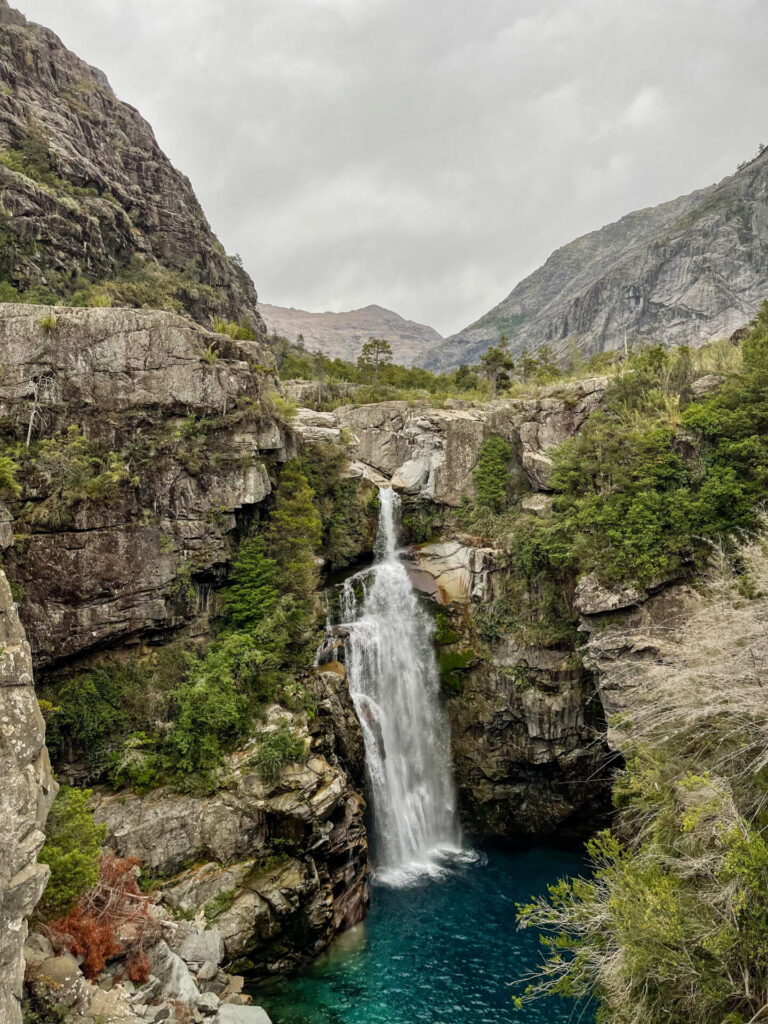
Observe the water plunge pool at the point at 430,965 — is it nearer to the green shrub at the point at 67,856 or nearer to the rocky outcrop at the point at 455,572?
the green shrub at the point at 67,856

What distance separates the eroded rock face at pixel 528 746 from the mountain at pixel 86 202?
970 inches

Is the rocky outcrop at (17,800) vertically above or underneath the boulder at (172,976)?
above

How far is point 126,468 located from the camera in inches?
790

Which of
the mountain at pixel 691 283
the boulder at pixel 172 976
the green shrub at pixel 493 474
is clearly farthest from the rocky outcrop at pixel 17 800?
the mountain at pixel 691 283

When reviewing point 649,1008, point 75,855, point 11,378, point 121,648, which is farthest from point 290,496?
point 649,1008

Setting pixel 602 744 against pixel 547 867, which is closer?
pixel 547 867

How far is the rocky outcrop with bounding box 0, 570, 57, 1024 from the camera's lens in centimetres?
785

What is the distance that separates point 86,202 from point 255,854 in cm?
5054

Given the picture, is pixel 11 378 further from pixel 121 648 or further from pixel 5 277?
pixel 5 277

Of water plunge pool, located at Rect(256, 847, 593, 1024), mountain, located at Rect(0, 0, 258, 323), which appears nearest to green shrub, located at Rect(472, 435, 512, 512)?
water plunge pool, located at Rect(256, 847, 593, 1024)

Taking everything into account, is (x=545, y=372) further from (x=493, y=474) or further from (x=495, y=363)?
(x=493, y=474)

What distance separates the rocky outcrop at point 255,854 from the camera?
48.3 ft

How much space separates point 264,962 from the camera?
15.1m

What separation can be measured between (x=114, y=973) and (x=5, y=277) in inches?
1576
